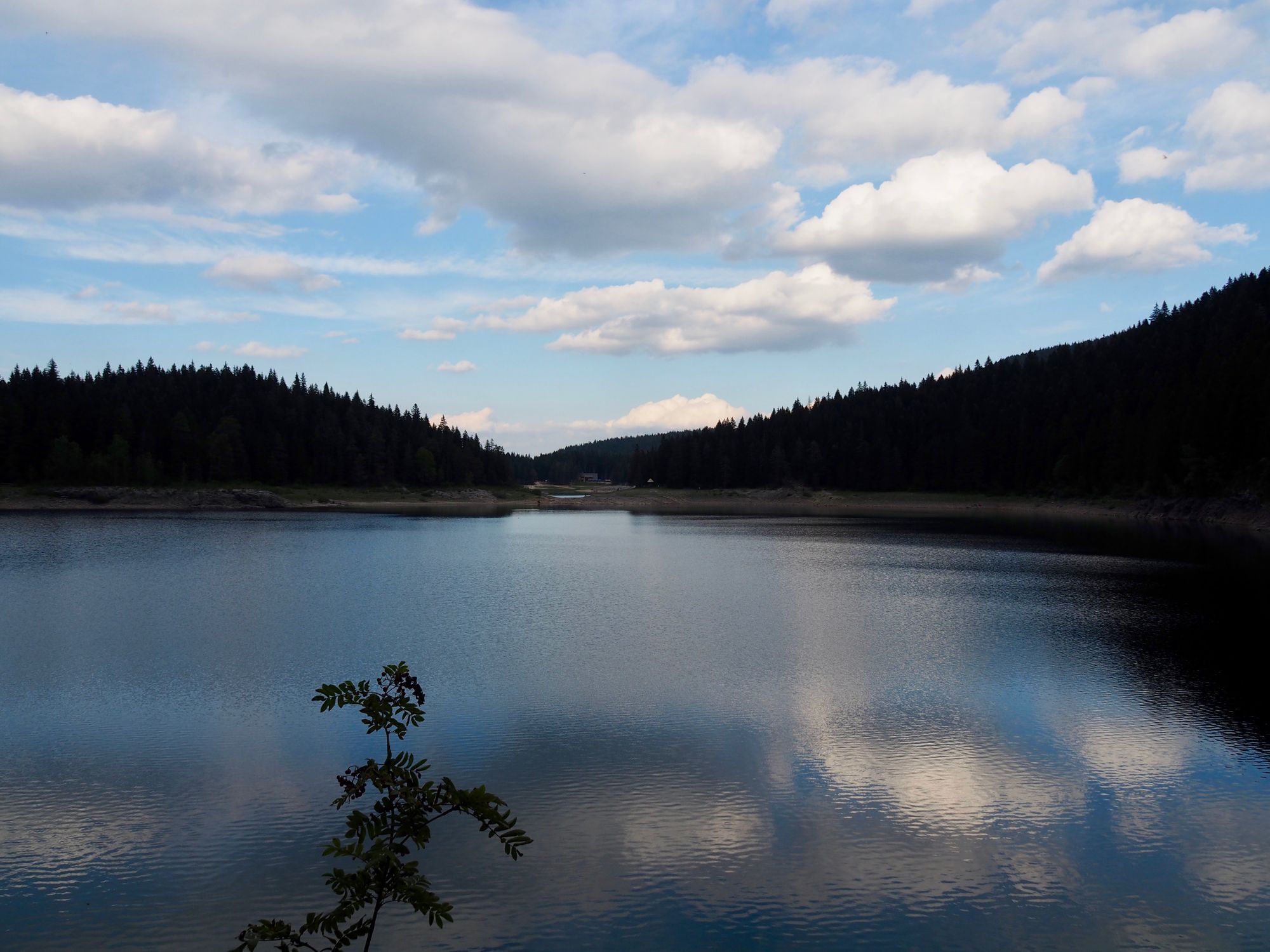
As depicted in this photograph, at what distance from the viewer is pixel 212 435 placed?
11525cm

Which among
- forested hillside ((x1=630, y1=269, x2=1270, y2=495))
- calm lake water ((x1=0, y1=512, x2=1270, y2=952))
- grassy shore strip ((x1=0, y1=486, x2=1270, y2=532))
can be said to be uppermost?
forested hillside ((x1=630, y1=269, x2=1270, y2=495))

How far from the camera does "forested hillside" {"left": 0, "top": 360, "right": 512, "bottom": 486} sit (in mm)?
105062

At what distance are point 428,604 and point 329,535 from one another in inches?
1422

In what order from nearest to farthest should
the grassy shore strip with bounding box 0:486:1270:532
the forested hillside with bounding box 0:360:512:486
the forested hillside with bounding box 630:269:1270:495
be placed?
the forested hillside with bounding box 630:269:1270:495, the grassy shore strip with bounding box 0:486:1270:532, the forested hillside with bounding box 0:360:512:486

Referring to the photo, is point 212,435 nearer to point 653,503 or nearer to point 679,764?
point 653,503

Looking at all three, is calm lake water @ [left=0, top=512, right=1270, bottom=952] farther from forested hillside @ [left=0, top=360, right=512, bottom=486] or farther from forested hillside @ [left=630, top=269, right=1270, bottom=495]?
forested hillside @ [left=0, top=360, right=512, bottom=486]

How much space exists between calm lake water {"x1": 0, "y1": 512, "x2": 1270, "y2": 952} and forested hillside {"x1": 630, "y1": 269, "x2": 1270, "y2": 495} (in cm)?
4835

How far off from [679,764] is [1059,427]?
120 metres

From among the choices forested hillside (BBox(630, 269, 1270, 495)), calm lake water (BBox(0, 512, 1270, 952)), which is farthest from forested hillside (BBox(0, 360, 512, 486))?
calm lake water (BBox(0, 512, 1270, 952))

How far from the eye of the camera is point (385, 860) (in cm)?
476

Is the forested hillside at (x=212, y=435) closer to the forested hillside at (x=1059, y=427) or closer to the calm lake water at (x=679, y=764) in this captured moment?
the forested hillside at (x=1059, y=427)

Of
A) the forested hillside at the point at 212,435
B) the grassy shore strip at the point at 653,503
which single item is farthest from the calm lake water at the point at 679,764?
the forested hillside at the point at 212,435

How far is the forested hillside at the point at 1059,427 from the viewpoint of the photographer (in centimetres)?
7188

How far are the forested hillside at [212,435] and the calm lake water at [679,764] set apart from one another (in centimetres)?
8763
